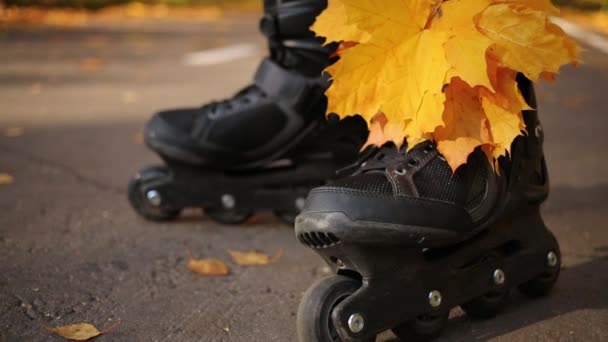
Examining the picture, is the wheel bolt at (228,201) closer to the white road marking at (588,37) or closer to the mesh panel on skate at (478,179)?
the mesh panel on skate at (478,179)

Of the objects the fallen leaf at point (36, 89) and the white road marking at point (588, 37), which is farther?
the white road marking at point (588, 37)

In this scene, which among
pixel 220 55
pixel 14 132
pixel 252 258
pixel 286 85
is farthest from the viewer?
pixel 220 55

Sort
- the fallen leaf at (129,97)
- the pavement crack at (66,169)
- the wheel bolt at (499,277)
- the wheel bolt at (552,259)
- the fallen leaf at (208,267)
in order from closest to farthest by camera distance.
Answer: the wheel bolt at (499,277), the wheel bolt at (552,259), the fallen leaf at (208,267), the pavement crack at (66,169), the fallen leaf at (129,97)

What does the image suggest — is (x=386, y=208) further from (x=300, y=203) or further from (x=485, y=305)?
(x=300, y=203)

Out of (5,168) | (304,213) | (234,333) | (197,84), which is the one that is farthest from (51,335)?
(197,84)

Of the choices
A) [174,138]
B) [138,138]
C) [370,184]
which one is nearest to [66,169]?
[138,138]

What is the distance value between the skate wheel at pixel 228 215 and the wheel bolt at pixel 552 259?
1.07 m

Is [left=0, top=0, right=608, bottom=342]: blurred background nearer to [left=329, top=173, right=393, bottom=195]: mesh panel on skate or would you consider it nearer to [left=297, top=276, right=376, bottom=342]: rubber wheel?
[left=297, top=276, right=376, bottom=342]: rubber wheel

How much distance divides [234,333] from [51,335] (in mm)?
425

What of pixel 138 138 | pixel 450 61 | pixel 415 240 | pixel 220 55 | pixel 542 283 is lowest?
pixel 220 55

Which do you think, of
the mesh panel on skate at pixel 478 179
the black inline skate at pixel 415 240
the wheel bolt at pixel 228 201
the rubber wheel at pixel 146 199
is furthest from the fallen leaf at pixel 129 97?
the mesh panel on skate at pixel 478 179

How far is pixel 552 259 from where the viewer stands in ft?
7.60

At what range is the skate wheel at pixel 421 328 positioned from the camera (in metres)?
2.03

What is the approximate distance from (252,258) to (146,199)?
0.51 m
